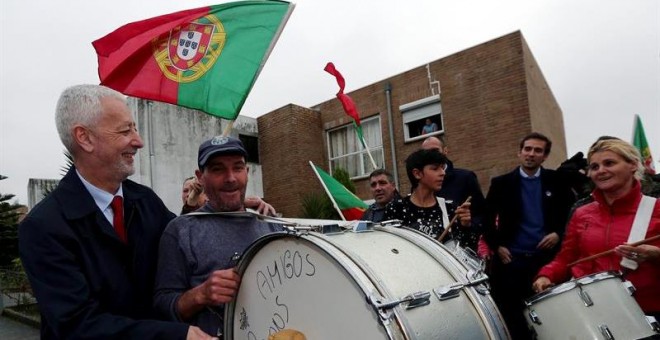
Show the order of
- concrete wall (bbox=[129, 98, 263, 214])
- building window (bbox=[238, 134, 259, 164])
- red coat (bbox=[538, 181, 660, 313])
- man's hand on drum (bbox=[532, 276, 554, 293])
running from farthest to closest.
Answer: building window (bbox=[238, 134, 259, 164])
concrete wall (bbox=[129, 98, 263, 214])
man's hand on drum (bbox=[532, 276, 554, 293])
red coat (bbox=[538, 181, 660, 313])

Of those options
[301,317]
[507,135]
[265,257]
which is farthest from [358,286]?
[507,135]

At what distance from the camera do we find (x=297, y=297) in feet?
6.51

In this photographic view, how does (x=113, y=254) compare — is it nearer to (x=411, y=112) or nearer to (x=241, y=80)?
(x=241, y=80)

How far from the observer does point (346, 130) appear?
17.0 metres

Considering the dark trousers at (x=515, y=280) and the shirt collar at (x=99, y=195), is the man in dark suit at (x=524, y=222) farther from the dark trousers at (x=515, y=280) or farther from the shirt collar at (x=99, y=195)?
the shirt collar at (x=99, y=195)

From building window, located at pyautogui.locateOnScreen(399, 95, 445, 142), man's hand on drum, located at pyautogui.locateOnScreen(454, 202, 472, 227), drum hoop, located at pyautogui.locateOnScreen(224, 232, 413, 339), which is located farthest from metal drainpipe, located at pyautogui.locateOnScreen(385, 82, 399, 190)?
drum hoop, located at pyautogui.locateOnScreen(224, 232, 413, 339)

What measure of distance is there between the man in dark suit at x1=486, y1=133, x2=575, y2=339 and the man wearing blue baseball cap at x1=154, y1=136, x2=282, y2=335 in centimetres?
238

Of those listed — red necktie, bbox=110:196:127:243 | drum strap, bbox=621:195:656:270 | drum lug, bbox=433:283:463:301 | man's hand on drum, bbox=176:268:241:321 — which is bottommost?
drum lug, bbox=433:283:463:301

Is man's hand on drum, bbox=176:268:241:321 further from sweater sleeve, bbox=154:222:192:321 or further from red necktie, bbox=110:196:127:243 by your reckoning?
red necktie, bbox=110:196:127:243

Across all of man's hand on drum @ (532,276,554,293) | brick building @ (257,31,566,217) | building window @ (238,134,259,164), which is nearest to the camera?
man's hand on drum @ (532,276,554,293)

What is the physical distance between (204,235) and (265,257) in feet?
1.37

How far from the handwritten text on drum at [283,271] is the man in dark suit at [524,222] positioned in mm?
2514

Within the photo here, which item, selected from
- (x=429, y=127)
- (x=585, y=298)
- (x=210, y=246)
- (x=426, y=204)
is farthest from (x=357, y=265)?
(x=429, y=127)

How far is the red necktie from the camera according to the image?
2.17 meters
